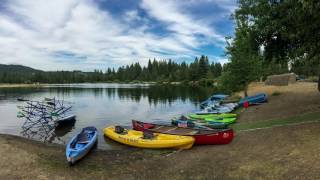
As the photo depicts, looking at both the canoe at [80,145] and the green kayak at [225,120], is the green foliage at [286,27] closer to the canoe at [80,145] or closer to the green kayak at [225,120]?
the green kayak at [225,120]

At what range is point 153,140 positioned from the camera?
22.1m

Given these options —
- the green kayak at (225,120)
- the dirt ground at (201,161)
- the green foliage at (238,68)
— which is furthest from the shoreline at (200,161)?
the green foliage at (238,68)

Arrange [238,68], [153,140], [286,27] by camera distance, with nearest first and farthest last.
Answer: [286,27]
[153,140]
[238,68]

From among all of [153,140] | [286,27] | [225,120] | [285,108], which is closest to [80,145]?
[153,140]

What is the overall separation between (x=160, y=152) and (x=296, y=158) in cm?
918

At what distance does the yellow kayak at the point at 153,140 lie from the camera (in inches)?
824

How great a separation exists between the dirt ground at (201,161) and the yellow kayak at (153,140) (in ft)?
1.82

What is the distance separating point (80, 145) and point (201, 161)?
354 inches

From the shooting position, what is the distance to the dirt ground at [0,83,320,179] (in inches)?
554

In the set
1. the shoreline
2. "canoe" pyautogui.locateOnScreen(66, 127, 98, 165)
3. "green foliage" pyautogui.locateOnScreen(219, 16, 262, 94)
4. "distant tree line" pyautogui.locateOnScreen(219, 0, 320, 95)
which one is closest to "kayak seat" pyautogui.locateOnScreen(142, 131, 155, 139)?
the shoreline

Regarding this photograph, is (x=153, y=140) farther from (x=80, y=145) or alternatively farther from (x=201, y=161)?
(x=201, y=161)

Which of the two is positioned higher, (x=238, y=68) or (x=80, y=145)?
(x=238, y=68)

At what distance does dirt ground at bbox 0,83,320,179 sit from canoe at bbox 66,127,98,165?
1.56ft

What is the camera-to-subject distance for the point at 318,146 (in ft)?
49.2
